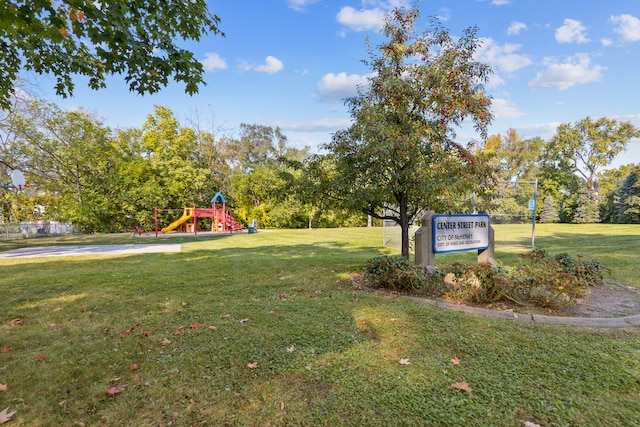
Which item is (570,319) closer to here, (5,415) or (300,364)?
(300,364)

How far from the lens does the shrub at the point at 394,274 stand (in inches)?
189

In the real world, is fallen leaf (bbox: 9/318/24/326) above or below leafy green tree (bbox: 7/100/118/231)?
below

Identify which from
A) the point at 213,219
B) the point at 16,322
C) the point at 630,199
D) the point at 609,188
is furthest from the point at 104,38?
the point at 609,188

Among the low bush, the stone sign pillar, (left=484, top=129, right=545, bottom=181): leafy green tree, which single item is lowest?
the low bush

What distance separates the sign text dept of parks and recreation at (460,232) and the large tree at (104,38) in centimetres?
415

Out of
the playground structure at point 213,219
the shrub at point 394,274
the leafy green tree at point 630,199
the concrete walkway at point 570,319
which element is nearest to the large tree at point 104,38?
the shrub at point 394,274

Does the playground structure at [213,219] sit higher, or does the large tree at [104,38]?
the large tree at [104,38]

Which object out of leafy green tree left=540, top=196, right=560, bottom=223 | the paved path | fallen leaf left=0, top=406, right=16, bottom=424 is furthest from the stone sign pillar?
leafy green tree left=540, top=196, right=560, bottom=223

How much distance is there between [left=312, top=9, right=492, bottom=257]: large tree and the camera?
5.23 metres

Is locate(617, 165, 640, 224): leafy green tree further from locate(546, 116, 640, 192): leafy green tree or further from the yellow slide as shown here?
the yellow slide

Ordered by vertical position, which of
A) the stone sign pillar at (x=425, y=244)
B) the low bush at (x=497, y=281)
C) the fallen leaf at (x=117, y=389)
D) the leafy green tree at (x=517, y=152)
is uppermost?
the leafy green tree at (x=517, y=152)

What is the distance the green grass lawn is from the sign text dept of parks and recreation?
1.43 m

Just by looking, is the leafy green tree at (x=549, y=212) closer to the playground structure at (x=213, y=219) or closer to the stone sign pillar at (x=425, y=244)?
the playground structure at (x=213, y=219)

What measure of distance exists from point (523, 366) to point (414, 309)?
1484mm
